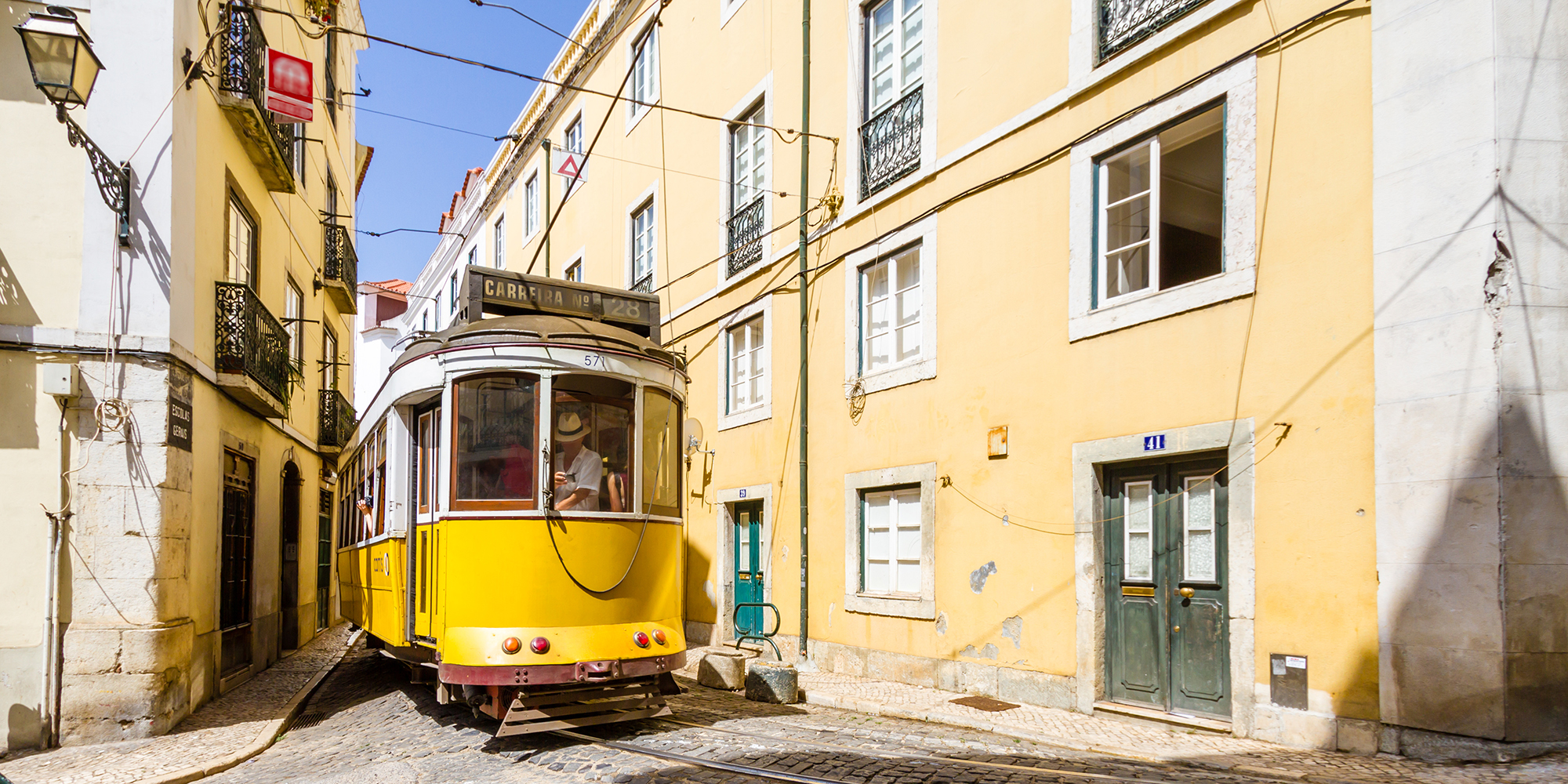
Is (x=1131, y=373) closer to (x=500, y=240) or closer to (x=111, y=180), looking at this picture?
(x=111, y=180)

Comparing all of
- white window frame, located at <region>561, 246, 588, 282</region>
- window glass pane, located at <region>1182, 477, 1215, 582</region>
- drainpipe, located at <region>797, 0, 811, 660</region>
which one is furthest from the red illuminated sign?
white window frame, located at <region>561, 246, 588, 282</region>

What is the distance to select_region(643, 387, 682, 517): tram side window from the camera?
782cm

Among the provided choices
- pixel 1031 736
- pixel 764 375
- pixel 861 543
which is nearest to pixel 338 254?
pixel 764 375

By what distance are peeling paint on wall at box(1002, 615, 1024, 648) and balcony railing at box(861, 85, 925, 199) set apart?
190 inches

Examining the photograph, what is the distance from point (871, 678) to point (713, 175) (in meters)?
8.12

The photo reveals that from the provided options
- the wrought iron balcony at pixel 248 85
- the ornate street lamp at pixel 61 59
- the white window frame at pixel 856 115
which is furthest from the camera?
the white window frame at pixel 856 115

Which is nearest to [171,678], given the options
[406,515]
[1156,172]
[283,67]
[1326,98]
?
[406,515]

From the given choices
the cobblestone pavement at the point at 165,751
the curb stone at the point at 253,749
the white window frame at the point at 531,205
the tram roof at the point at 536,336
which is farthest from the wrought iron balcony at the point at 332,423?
the tram roof at the point at 536,336

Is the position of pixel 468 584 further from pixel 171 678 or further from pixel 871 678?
pixel 871 678

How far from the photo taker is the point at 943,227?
10.6 meters

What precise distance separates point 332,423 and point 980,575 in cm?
1318

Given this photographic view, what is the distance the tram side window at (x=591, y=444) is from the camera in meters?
7.44

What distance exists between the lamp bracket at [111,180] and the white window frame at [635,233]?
9.49 m

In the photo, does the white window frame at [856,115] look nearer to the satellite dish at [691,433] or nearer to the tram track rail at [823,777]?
the satellite dish at [691,433]
